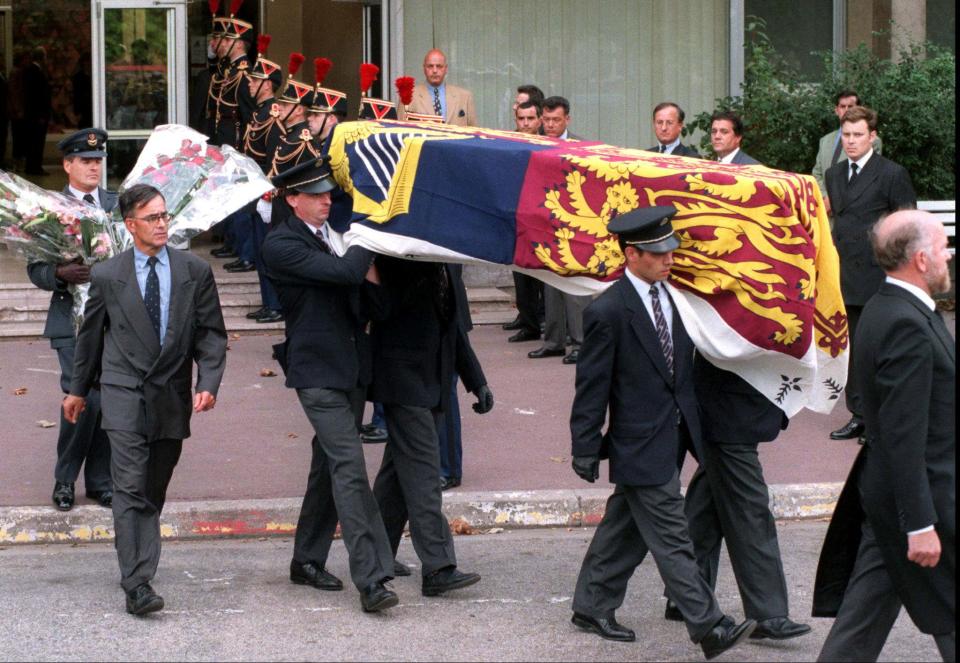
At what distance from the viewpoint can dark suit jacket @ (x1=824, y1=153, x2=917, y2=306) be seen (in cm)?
965

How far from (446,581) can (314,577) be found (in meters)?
0.62

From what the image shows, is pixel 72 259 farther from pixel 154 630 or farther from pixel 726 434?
pixel 726 434

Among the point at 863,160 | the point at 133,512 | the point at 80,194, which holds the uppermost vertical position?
the point at 863,160

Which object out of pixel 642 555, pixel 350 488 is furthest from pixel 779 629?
pixel 350 488

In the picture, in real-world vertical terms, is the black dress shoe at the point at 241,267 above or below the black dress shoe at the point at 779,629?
above

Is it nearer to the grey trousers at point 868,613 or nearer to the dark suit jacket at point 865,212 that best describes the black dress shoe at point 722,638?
the grey trousers at point 868,613

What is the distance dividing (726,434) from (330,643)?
1818mm

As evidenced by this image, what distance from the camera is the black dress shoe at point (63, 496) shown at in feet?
26.9

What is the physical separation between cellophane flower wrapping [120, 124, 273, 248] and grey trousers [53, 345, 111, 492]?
3.24ft

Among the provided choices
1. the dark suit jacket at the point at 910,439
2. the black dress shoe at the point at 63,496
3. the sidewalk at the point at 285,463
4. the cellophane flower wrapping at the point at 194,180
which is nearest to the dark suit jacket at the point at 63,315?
the cellophane flower wrapping at the point at 194,180

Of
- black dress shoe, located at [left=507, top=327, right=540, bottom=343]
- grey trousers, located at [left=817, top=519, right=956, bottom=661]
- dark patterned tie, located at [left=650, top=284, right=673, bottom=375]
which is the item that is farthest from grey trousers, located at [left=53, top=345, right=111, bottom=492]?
black dress shoe, located at [left=507, top=327, right=540, bottom=343]

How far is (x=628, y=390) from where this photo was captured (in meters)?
6.22

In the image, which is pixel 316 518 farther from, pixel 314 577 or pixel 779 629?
pixel 779 629

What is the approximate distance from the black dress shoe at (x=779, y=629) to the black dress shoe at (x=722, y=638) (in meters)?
0.38
